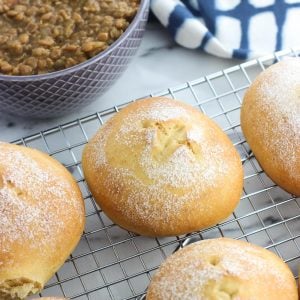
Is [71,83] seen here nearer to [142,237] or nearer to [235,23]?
[142,237]

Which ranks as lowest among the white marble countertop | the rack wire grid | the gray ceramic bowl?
the rack wire grid

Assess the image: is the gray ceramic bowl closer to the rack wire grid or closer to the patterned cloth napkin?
the rack wire grid

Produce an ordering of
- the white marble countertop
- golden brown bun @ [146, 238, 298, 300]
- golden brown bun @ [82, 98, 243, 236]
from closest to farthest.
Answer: golden brown bun @ [146, 238, 298, 300], golden brown bun @ [82, 98, 243, 236], the white marble countertop

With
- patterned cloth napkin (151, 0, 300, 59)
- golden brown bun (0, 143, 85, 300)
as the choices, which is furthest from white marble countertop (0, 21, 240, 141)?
golden brown bun (0, 143, 85, 300)

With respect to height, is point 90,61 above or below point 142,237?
above

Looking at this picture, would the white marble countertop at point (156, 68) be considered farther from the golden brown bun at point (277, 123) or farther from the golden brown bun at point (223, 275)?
the golden brown bun at point (223, 275)

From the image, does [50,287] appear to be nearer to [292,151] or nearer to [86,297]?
[86,297]

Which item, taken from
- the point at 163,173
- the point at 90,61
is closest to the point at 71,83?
the point at 90,61

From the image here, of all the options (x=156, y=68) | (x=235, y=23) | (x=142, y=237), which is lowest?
(x=142, y=237)
